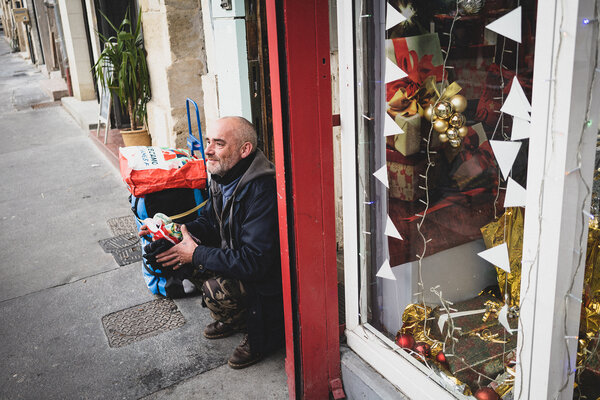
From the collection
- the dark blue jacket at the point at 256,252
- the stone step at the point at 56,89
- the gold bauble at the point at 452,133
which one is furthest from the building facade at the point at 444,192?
the stone step at the point at 56,89

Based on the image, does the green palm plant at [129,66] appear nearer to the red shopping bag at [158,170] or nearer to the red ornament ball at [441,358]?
the red shopping bag at [158,170]

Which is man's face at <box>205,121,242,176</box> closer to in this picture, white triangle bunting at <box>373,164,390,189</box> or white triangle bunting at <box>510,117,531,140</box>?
white triangle bunting at <box>373,164,390,189</box>

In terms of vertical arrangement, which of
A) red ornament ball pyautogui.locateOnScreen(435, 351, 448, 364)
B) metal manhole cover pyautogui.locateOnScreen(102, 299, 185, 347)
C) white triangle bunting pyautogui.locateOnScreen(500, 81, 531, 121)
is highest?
white triangle bunting pyautogui.locateOnScreen(500, 81, 531, 121)

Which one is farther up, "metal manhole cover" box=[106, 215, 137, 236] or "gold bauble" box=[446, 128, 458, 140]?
"gold bauble" box=[446, 128, 458, 140]

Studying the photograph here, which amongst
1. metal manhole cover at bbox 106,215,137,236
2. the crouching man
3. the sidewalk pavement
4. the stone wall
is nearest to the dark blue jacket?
the crouching man

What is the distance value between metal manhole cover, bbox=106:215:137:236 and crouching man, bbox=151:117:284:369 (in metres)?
2.01

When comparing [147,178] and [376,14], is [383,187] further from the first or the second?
[147,178]

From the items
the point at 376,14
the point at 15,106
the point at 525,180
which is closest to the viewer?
the point at 525,180

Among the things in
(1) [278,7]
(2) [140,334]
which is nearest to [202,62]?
(2) [140,334]

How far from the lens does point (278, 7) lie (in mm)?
1922

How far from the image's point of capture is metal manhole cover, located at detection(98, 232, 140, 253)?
14.3ft

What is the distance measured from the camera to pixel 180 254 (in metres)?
2.84

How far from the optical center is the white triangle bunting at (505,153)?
160 centimetres

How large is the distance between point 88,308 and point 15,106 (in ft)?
34.8
